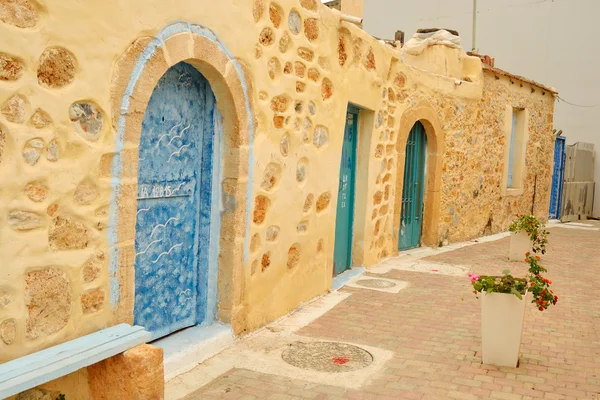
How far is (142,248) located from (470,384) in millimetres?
2351

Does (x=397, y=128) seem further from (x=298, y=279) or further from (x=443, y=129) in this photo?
(x=298, y=279)

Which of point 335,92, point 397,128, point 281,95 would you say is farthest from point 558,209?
point 281,95

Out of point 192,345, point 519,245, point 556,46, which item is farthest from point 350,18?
point 556,46

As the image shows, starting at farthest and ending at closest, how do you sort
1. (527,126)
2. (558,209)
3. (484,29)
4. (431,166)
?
1. (484,29)
2. (558,209)
3. (527,126)
4. (431,166)

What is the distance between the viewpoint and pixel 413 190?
9.41 m

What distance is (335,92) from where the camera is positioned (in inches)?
237

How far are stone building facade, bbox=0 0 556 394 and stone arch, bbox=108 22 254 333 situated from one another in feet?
0.03

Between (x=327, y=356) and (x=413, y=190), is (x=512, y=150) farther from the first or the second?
(x=327, y=356)

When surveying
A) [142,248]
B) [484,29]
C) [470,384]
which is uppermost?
[484,29]

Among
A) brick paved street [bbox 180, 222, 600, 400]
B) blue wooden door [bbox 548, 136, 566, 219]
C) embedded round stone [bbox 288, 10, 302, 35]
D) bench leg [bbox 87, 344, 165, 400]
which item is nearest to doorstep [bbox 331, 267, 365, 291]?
brick paved street [bbox 180, 222, 600, 400]

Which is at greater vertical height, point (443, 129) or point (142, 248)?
point (443, 129)

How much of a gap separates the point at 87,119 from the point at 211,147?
4.72 ft

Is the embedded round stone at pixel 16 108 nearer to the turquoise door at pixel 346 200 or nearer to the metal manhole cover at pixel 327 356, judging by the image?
the metal manhole cover at pixel 327 356

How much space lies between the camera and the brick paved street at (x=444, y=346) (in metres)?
3.82
